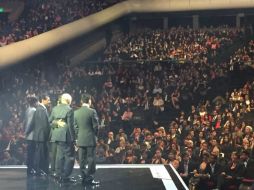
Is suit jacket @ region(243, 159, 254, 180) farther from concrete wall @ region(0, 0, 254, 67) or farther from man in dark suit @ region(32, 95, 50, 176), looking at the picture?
concrete wall @ region(0, 0, 254, 67)

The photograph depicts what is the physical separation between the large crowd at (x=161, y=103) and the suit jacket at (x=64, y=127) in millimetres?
3998

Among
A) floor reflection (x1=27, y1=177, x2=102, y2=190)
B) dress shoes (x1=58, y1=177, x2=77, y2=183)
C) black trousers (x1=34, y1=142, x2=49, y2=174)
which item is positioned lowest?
floor reflection (x1=27, y1=177, x2=102, y2=190)

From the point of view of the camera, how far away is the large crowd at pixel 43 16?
24822mm

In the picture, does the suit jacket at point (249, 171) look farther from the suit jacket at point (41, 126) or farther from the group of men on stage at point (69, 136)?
the suit jacket at point (41, 126)

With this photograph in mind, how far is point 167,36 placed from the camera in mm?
30469

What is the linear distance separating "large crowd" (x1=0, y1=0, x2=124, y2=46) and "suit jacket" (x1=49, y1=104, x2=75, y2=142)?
45.0 feet

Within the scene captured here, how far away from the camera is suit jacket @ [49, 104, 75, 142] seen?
29.0 feet

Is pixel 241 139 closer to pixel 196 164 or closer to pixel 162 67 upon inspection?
pixel 196 164

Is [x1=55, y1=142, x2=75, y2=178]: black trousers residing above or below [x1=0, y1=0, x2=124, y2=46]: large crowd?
below

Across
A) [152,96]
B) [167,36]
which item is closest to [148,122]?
[152,96]

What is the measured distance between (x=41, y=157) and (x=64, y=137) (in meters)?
0.88

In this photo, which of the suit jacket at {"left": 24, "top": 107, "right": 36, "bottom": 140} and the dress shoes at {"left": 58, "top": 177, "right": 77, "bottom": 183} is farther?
the suit jacket at {"left": 24, "top": 107, "right": 36, "bottom": 140}

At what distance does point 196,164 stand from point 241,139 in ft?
7.05

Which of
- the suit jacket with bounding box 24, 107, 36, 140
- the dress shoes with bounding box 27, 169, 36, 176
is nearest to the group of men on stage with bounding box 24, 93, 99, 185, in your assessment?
the suit jacket with bounding box 24, 107, 36, 140
